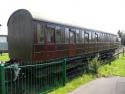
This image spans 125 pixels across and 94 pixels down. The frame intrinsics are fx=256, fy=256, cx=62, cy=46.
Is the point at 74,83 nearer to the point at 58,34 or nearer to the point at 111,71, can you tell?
the point at 58,34

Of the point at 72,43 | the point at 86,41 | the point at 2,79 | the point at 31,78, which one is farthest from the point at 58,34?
the point at 2,79

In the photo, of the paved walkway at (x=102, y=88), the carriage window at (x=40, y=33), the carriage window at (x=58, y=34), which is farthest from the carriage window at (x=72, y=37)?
the paved walkway at (x=102, y=88)

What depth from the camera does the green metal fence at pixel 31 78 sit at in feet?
28.8

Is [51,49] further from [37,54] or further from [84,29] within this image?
[84,29]

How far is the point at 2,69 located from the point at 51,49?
17.8 ft

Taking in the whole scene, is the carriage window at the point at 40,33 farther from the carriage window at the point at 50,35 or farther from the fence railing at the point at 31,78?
Result: the fence railing at the point at 31,78

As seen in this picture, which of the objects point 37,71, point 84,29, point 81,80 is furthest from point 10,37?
point 84,29

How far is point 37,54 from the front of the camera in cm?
1160

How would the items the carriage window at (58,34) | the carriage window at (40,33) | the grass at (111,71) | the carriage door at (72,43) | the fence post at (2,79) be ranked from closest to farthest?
the fence post at (2,79), the carriage window at (40,33), the carriage window at (58,34), the carriage door at (72,43), the grass at (111,71)

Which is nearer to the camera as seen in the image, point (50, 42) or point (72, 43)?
point (50, 42)

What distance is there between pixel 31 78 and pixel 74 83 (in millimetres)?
2656

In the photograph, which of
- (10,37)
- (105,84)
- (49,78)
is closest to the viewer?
(49,78)

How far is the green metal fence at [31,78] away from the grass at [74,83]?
31 centimetres

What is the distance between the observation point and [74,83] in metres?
12.0
